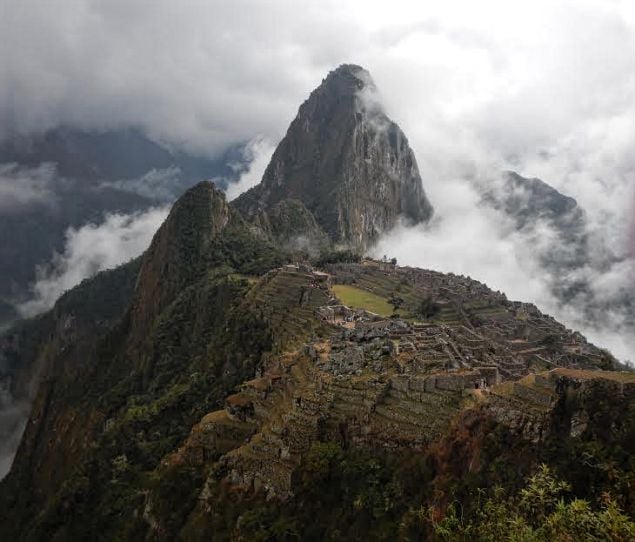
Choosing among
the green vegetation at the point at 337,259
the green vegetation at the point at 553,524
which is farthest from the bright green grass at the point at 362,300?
the green vegetation at the point at 553,524

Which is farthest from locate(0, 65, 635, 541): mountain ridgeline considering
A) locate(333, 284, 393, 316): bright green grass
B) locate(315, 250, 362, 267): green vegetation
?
locate(315, 250, 362, 267): green vegetation

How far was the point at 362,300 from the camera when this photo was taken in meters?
77.9

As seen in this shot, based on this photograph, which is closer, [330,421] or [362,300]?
[330,421]

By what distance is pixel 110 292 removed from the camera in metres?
192

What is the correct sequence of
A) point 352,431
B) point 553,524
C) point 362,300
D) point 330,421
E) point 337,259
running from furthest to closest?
point 337,259 → point 362,300 → point 330,421 → point 352,431 → point 553,524

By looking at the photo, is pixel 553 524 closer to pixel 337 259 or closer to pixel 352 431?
pixel 352 431

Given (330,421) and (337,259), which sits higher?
(337,259)

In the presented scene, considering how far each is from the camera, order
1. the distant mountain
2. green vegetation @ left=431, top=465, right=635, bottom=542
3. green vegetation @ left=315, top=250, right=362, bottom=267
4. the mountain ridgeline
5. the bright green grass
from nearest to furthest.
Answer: green vegetation @ left=431, top=465, right=635, bottom=542 → the mountain ridgeline → the distant mountain → the bright green grass → green vegetation @ left=315, top=250, right=362, bottom=267

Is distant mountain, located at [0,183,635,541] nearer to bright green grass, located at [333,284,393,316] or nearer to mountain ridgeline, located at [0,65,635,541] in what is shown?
mountain ridgeline, located at [0,65,635,541]

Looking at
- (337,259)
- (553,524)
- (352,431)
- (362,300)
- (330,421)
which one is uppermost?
(337,259)

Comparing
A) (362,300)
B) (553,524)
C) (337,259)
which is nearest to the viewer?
(553,524)

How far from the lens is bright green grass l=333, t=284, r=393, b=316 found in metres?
72.2

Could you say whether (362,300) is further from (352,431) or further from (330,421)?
(352,431)

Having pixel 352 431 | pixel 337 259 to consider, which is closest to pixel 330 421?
pixel 352 431
